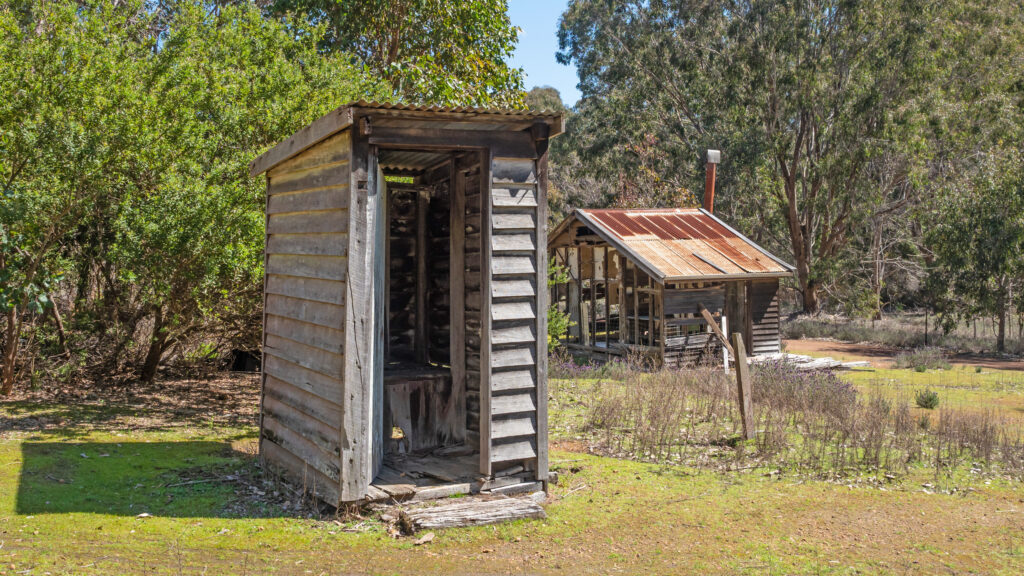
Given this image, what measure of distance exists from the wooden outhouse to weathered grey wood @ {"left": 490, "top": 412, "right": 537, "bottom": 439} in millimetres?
9526

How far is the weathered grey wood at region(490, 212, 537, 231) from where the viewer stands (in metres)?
6.76

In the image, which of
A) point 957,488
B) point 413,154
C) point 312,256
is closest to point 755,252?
point 957,488

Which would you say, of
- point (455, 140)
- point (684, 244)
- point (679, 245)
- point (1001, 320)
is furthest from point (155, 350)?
point (1001, 320)

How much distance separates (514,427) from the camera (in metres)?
6.81

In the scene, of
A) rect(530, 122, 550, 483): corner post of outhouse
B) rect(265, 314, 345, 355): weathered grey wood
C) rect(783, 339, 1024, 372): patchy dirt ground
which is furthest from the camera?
rect(783, 339, 1024, 372): patchy dirt ground

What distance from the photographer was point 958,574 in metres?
5.52

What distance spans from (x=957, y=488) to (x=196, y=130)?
10.2 metres

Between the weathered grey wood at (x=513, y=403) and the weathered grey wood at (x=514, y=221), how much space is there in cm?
149

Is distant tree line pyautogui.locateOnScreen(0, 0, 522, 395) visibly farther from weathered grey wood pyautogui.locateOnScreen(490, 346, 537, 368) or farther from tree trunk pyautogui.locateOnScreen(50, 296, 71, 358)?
weathered grey wood pyautogui.locateOnScreen(490, 346, 537, 368)

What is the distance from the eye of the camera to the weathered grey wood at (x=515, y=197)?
6773mm

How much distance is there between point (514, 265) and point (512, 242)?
0.21 metres

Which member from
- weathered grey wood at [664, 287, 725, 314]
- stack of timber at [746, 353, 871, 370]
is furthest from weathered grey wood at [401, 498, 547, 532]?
stack of timber at [746, 353, 871, 370]

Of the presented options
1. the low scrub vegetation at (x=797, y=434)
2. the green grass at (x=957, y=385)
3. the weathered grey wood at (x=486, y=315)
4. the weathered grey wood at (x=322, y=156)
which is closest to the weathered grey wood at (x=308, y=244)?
the weathered grey wood at (x=322, y=156)

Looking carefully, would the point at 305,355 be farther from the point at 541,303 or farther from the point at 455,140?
the point at 455,140
